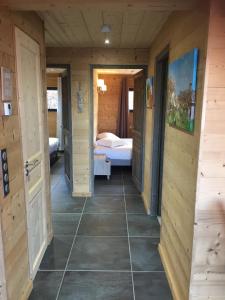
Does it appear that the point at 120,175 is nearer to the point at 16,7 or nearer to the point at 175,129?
the point at 175,129

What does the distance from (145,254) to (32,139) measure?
167cm

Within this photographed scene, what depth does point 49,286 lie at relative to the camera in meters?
2.20

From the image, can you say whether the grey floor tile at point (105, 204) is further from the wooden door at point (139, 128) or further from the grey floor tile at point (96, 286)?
the grey floor tile at point (96, 286)

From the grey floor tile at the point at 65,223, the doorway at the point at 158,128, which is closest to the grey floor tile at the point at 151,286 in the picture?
the grey floor tile at the point at 65,223

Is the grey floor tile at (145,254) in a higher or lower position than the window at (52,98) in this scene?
lower

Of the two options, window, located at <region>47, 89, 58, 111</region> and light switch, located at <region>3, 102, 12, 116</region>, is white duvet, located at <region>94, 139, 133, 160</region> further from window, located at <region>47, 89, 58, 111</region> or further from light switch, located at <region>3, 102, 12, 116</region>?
light switch, located at <region>3, 102, 12, 116</region>

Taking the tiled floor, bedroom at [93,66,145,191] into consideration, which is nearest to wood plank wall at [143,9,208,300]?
the tiled floor

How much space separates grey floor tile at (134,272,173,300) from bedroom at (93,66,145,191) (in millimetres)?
2126

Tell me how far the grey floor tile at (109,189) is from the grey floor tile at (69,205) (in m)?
0.41

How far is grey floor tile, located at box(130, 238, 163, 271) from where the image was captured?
245 cm

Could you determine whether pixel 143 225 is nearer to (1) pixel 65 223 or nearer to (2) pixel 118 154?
(1) pixel 65 223

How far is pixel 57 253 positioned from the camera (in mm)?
2674

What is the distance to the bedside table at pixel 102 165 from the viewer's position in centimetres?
504

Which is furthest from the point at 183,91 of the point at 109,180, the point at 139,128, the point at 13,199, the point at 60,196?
the point at 109,180
